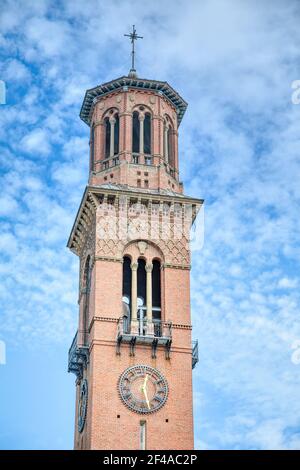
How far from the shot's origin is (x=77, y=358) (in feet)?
171

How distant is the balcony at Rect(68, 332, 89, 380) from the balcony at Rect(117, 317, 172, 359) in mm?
2269

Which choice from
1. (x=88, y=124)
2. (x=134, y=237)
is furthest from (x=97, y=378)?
(x=88, y=124)

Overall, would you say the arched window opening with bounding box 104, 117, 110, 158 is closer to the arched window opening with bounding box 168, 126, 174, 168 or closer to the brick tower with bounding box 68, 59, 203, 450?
the brick tower with bounding box 68, 59, 203, 450

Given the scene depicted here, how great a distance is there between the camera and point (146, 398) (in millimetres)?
48500

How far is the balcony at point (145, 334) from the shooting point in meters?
49.4

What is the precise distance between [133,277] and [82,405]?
23.2 ft

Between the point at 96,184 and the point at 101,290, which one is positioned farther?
the point at 96,184

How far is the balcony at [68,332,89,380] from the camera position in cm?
5094

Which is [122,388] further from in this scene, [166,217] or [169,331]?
[166,217]

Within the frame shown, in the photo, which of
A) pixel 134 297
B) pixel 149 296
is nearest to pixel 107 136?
pixel 149 296

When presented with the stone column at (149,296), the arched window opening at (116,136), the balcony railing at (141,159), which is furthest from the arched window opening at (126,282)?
the arched window opening at (116,136)

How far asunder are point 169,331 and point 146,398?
3.81 meters

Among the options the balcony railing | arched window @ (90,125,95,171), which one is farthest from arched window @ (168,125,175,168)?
arched window @ (90,125,95,171)
